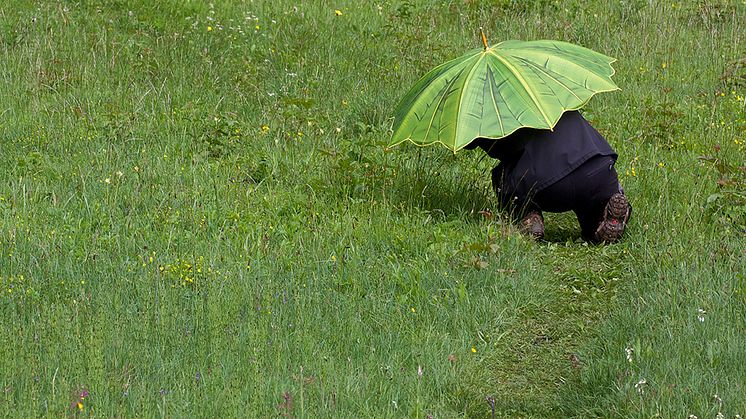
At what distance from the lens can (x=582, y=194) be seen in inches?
232

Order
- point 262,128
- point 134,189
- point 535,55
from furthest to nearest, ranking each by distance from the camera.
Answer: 1. point 262,128
2. point 134,189
3. point 535,55

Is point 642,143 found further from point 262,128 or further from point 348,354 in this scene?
point 348,354

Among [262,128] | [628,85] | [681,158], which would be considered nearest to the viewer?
[681,158]

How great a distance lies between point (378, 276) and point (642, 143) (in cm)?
294

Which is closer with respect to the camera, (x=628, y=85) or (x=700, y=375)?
(x=700, y=375)

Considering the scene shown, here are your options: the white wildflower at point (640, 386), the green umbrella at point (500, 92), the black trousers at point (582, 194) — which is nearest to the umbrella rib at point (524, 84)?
the green umbrella at point (500, 92)

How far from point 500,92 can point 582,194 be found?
76 cm

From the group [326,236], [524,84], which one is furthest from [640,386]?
[326,236]

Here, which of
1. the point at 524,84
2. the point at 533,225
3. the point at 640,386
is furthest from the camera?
the point at 533,225

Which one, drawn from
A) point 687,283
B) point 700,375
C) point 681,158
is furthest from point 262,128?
point 700,375

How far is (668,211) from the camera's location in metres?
6.17

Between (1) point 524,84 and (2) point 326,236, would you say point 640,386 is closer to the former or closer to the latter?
(1) point 524,84

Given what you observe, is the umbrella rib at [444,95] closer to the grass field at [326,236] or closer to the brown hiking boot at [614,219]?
the grass field at [326,236]

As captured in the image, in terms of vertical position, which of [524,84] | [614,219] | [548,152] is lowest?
[614,219]
